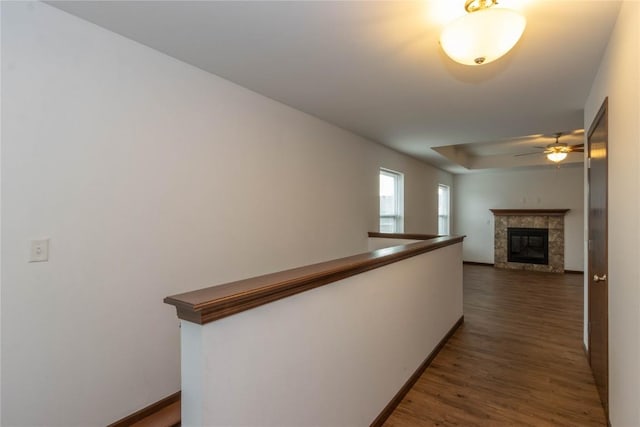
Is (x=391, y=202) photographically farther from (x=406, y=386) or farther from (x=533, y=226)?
(x=533, y=226)

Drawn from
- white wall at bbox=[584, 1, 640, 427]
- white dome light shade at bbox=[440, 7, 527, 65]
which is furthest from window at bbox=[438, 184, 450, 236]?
white dome light shade at bbox=[440, 7, 527, 65]

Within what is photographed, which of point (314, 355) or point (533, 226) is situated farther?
point (533, 226)

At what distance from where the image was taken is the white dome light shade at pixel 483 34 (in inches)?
55.6

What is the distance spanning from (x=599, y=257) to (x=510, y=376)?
1.20 metres

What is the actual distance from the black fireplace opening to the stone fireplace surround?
0.25 feet

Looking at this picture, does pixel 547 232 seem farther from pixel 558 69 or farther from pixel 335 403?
pixel 335 403

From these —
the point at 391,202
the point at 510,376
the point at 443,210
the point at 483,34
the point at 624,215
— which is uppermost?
the point at 483,34

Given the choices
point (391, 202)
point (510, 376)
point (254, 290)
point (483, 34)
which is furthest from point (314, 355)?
point (391, 202)

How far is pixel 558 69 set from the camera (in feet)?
8.05

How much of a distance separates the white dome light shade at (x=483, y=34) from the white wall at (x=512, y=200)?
7290 mm

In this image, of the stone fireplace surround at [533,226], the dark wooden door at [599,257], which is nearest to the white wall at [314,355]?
the dark wooden door at [599,257]

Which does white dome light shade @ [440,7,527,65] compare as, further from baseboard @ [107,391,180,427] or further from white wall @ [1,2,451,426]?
baseboard @ [107,391,180,427]

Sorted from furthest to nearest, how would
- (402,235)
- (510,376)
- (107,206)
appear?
(402,235)
(510,376)
(107,206)

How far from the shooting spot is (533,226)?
300 inches
